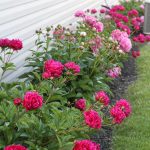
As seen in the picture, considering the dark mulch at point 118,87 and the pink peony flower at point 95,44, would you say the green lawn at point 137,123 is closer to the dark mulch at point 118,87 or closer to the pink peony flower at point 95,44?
the dark mulch at point 118,87

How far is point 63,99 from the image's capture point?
3.95 metres

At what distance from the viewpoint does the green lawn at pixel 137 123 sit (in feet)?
14.7

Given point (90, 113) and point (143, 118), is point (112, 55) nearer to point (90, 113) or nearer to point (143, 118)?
point (143, 118)

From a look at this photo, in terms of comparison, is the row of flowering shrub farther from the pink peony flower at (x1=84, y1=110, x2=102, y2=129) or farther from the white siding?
the white siding

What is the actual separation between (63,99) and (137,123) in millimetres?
1401

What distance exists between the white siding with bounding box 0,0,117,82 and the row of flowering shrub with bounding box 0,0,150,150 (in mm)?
231

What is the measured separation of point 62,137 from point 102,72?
241cm

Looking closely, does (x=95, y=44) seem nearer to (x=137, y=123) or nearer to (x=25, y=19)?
(x=25, y=19)

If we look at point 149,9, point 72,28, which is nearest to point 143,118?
point 72,28

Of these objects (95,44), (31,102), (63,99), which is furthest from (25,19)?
(31,102)

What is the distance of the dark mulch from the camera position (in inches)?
180

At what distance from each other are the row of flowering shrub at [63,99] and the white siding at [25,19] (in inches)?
9.1

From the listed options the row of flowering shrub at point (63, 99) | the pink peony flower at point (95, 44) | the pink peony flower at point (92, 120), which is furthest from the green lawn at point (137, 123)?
the pink peony flower at point (92, 120)

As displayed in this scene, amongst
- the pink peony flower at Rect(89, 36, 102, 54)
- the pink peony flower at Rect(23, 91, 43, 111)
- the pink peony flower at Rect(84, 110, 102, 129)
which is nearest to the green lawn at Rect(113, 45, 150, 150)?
the pink peony flower at Rect(89, 36, 102, 54)
